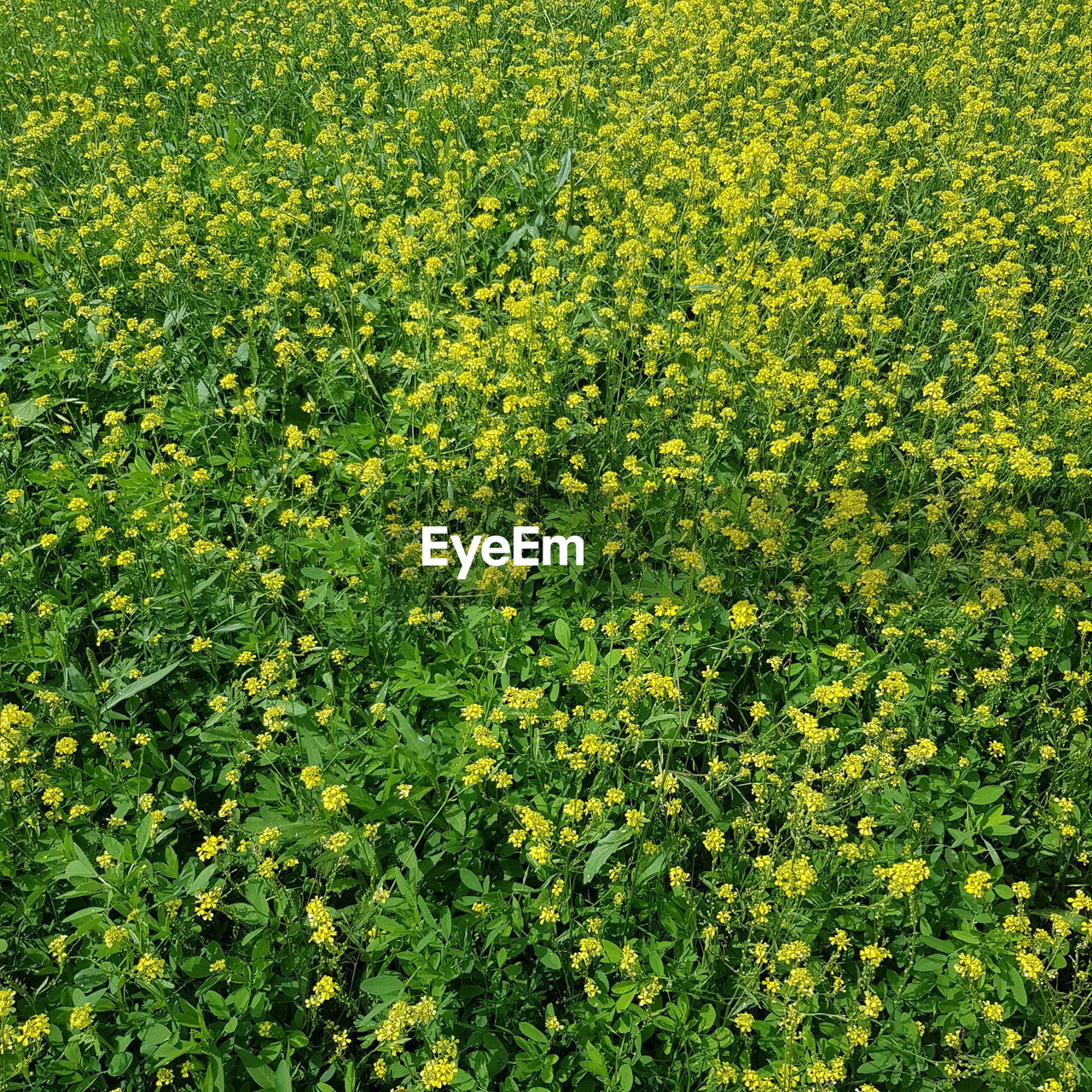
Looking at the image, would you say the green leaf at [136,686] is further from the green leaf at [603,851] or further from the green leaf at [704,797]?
the green leaf at [704,797]

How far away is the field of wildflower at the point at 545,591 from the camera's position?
255cm

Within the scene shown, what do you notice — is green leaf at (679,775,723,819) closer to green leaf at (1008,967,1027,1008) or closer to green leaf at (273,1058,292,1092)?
green leaf at (1008,967,1027,1008)

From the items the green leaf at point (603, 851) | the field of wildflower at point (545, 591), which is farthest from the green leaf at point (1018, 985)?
the green leaf at point (603, 851)

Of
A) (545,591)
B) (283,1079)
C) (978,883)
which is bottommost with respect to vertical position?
(283,1079)

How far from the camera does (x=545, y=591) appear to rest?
361cm

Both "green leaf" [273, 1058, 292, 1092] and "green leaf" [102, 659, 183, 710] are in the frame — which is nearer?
"green leaf" [273, 1058, 292, 1092]

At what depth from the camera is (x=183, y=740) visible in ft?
10.6

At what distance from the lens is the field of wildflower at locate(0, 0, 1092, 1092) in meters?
2.55

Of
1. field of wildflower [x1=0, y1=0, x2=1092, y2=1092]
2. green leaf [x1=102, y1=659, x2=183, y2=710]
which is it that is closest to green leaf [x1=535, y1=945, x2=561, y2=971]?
field of wildflower [x1=0, y1=0, x2=1092, y2=1092]

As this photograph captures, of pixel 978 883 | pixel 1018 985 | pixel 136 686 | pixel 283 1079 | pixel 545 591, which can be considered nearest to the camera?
pixel 283 1079

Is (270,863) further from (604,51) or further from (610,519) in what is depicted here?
(604,51)

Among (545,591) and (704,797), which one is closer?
(704,797)

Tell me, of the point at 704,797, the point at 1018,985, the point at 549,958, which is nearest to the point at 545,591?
the point at 704,797

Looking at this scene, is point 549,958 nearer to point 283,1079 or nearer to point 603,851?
point 603,851
